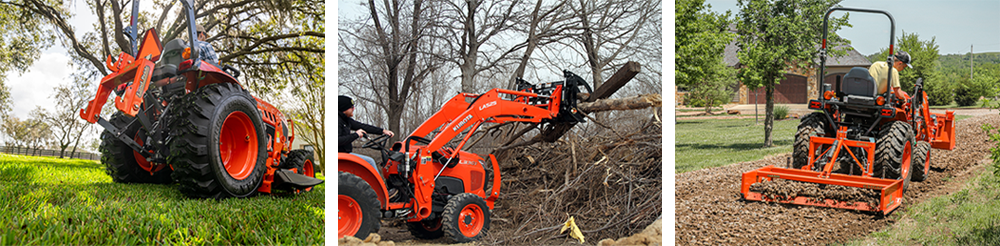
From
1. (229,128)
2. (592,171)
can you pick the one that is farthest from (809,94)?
(229,128)

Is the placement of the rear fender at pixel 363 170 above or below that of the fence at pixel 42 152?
above

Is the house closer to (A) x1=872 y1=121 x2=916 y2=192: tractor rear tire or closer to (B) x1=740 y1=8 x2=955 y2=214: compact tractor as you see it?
(B) x1=740 y1=8 x2=955 y2=214: compact tractor

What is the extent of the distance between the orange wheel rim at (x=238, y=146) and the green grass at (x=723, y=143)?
3542mm

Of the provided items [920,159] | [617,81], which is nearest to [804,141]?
[920,159]

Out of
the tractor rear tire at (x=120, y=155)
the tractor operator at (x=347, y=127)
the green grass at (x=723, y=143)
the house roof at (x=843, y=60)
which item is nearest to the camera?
the tractor operator at (x=347, y=127)

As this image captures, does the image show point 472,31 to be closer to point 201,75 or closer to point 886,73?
point 201,75

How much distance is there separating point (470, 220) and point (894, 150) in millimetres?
4184

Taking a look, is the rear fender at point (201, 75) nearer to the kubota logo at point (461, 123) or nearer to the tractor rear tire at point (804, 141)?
the kubota logo at point (461, 123)

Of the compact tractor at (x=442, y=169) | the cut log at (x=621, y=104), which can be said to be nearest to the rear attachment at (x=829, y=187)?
the cut log at (x=621, y=104)

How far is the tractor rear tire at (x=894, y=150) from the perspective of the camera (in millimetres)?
4969

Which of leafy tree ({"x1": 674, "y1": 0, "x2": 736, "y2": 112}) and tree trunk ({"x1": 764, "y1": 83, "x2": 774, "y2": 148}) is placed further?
tree trunk ({"x1": 764, "y1": 83, "x2": 774, "y2": 148})

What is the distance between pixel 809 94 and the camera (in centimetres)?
959

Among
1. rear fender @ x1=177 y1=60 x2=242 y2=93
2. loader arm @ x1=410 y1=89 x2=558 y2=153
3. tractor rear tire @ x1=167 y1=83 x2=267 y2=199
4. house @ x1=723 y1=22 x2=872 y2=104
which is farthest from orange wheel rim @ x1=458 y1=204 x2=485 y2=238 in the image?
house @ x1=723 y1=22 x2=872 y2=104

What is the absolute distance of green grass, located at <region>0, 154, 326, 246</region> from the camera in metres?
2.04
